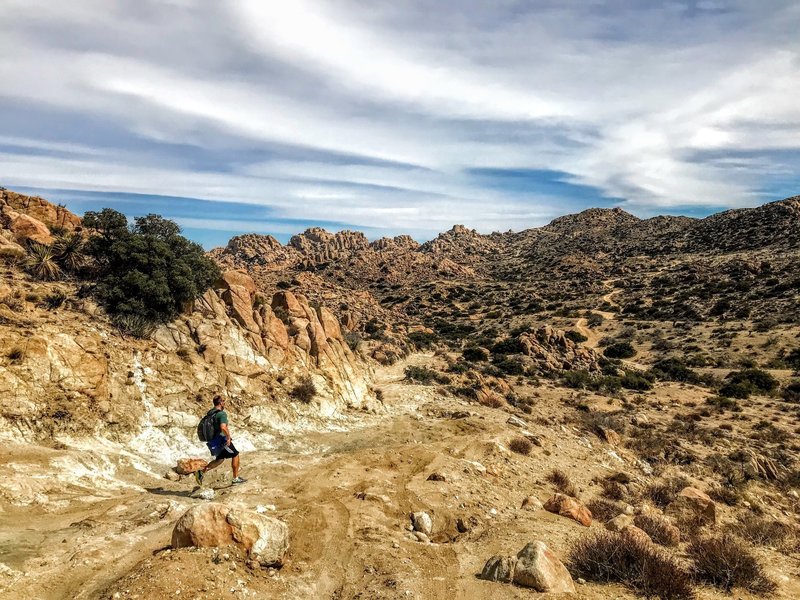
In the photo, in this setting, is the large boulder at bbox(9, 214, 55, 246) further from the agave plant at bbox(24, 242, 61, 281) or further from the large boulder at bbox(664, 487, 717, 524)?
the large boulder at bbox(664, 487, 717, 524)

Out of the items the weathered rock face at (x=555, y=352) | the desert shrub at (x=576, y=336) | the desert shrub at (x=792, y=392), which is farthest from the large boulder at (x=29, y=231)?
the desert shrub at (x=576, y=336)

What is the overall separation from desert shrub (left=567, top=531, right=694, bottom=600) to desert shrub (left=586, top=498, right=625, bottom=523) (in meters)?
4.00

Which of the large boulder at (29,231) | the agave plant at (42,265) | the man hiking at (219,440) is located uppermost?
the large boulder at (29,231)

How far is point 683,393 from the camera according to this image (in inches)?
1256

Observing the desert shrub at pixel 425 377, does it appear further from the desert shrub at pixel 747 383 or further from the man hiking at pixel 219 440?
the desert shrub at pixel 747 383

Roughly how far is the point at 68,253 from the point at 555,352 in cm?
3883

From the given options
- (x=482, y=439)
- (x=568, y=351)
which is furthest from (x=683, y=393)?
(x=482, y=439)

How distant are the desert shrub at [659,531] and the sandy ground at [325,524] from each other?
154cm

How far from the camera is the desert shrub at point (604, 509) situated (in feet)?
35.5

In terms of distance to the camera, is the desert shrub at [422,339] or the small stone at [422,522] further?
the desert shrub at [422,339]

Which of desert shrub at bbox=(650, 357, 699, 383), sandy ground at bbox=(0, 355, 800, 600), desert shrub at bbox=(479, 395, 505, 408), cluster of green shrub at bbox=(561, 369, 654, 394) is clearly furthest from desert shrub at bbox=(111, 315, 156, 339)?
desert shrub at bbox=(650, 357, 699, 383)

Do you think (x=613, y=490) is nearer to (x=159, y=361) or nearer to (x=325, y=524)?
(x=325, y=524)

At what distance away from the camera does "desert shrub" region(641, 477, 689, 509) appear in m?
12.7

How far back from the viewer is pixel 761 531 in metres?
10.3
